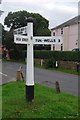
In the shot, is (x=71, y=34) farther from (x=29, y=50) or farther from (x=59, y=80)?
(x=29, y=50)

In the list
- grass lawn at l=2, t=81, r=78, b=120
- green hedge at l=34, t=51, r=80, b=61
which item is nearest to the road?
grass lawn at l=2, t=81, r=78, b=120

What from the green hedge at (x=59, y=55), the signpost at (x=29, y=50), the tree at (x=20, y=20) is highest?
the tree at (x=20, y=20)

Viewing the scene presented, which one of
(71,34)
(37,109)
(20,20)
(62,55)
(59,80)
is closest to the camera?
(37,109)

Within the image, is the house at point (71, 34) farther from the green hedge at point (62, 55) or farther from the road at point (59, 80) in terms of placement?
the road at point (59, 80)

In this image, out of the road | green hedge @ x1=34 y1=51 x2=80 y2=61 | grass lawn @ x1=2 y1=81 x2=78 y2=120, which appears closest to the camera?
grass lawn @ x1=2 y1=81 x2=78 y2=120

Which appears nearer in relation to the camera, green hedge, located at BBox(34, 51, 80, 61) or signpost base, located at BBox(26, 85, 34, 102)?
signpost base, located at BBox(26, 85, 34, 102)

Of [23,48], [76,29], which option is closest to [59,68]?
[76,29]

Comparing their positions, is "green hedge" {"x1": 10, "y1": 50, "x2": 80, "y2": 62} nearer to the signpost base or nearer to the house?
the house

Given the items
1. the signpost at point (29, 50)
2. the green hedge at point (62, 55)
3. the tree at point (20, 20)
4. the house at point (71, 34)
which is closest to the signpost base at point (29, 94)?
the signpost at point (29, 50)

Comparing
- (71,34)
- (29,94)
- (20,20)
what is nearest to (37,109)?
(29,94)

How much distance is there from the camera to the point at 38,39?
9.75 m

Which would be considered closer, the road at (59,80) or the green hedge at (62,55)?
the road at (59,80)

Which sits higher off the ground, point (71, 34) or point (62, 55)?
point (71, 34)

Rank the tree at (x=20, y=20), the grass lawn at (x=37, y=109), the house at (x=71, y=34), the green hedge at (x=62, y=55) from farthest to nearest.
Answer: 1. the tree at (x=20, y=20)
2. the house at (x=71, y=34)
3. the green hedge at (x=62, y=55)
4. the grass lawn at (x=37, y=109)
